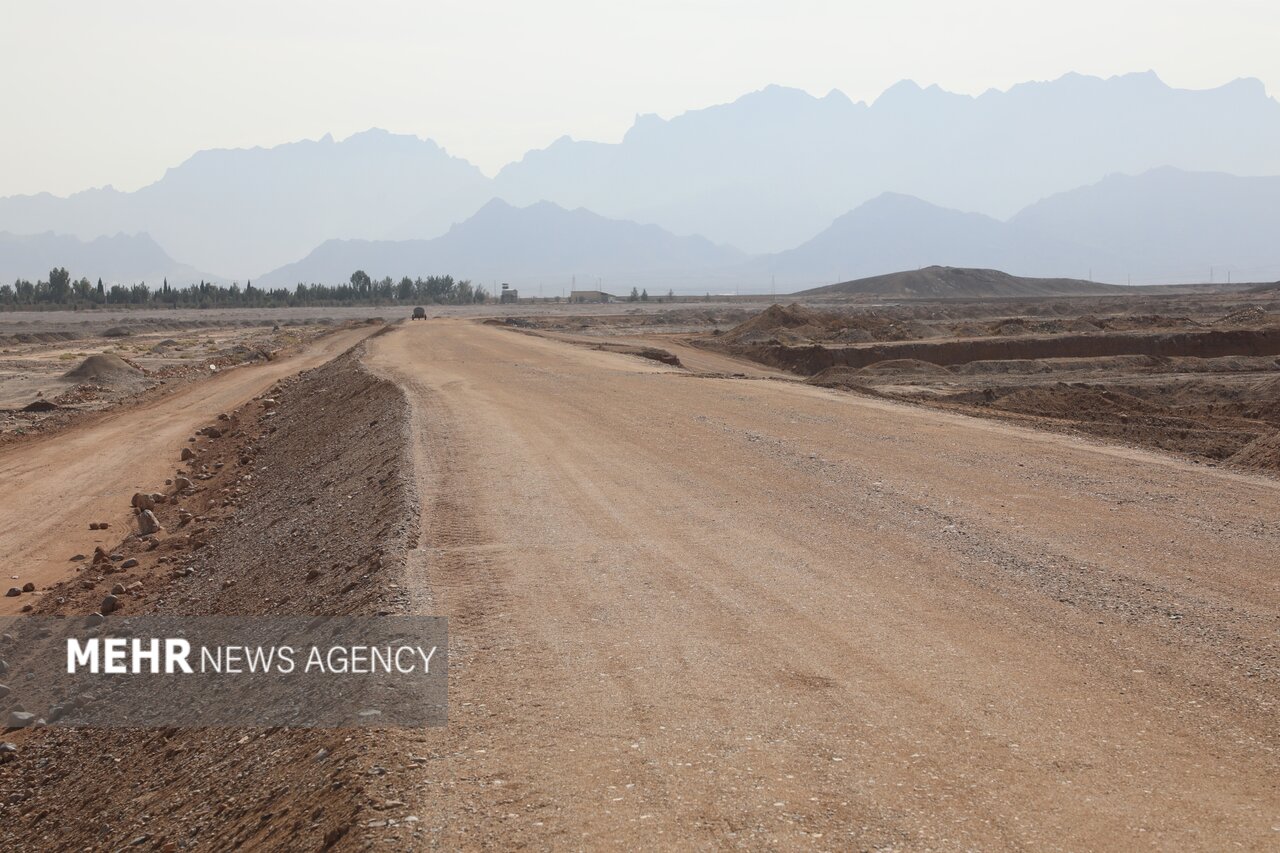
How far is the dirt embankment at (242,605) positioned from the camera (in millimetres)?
5832

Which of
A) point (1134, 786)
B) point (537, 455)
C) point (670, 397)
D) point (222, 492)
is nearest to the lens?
point (1134, 786)

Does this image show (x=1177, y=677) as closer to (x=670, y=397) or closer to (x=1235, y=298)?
(x=670, y=397)

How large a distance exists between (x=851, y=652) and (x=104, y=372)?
36.5m

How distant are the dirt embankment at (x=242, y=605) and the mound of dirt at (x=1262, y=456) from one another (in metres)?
10.8

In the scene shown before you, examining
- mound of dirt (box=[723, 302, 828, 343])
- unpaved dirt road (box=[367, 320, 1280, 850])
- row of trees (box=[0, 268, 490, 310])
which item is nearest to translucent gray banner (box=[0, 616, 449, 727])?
unpaved dirt road (box=[367, 320, 1280, 850])

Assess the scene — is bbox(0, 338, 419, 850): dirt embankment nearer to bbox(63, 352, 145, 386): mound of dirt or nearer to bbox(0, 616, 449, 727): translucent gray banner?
bbox(0, 616, 449, 727): translucent gray banner

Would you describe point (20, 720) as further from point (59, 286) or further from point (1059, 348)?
point (59, 286)

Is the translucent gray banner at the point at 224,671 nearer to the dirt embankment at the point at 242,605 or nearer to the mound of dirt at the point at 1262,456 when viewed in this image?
the dirt embankment at the point at 242,605

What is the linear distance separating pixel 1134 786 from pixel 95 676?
916 cm

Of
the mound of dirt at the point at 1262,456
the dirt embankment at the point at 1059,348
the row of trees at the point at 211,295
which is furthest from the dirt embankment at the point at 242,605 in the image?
the row of trees at the point at 211,295

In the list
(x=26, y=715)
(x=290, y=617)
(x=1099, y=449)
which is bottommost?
(x=26, y=715)

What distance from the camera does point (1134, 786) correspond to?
5.34 meters

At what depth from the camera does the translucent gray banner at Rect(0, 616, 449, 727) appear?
6672 mm

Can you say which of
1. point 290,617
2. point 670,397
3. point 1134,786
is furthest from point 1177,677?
point 670,397
